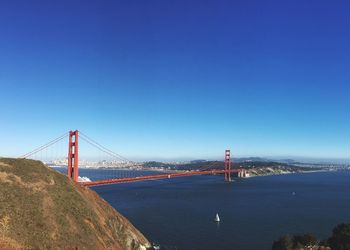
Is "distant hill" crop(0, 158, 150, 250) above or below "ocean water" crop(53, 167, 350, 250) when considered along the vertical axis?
above

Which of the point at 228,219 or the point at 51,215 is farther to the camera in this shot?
the point at 228,219

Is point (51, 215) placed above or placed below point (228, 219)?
above

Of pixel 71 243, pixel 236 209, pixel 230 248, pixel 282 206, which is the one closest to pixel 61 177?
pixel 71 243

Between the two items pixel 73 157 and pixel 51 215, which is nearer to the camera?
pixel 51 215

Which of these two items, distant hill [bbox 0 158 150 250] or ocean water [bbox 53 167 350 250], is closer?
distant hill [bbox 0 158 150 250]

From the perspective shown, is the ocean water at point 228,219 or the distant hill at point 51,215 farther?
the ocean water at point 228,219

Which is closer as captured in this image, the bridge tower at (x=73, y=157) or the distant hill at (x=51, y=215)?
the distant hill at (x=51, y=215)

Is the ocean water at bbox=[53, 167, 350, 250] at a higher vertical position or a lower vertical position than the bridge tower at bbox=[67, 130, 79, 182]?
lower

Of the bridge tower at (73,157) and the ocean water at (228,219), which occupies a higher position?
the bridge tower at (73,157)
